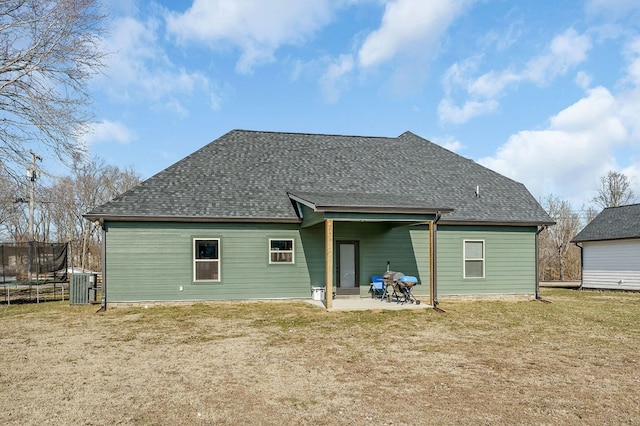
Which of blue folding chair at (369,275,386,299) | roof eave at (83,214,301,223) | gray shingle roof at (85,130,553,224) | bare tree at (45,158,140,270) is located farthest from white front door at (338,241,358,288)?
bare tree at (45,158,140,270)

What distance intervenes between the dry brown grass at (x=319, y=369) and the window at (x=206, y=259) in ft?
7.78

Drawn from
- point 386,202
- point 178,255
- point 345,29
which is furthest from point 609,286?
point 178,255

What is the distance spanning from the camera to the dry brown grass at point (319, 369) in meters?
4.65

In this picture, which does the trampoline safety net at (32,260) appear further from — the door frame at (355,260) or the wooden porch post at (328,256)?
the wooden porch post at (328,256)

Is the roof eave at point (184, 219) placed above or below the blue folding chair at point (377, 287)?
above

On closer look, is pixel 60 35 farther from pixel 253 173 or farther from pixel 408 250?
pixel 408 250

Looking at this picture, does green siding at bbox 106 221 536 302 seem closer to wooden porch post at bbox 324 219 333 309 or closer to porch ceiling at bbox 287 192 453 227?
porch ceiling at bbox 287 192 453 227

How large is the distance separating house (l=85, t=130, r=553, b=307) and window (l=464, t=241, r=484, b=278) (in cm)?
4

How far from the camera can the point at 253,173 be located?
51.2ft

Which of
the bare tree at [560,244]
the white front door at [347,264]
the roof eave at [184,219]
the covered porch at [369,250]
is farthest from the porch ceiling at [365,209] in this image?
the bare tree at [560,244]

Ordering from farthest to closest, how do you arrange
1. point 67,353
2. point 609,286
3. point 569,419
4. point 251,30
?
point 609,286
point 251,30
point 67,353
point 569,419

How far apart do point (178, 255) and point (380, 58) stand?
10517mm

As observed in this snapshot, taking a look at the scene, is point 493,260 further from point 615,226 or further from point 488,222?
point 615,226

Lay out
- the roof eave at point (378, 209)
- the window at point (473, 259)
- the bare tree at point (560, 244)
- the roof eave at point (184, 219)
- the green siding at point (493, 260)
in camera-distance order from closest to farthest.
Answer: the roof eave at point (378, 209) → the roof eave at point (184, 219) → the green siding at point (493, 260) → the window at point (473, 259) → the bare tree at point (560, 244)
